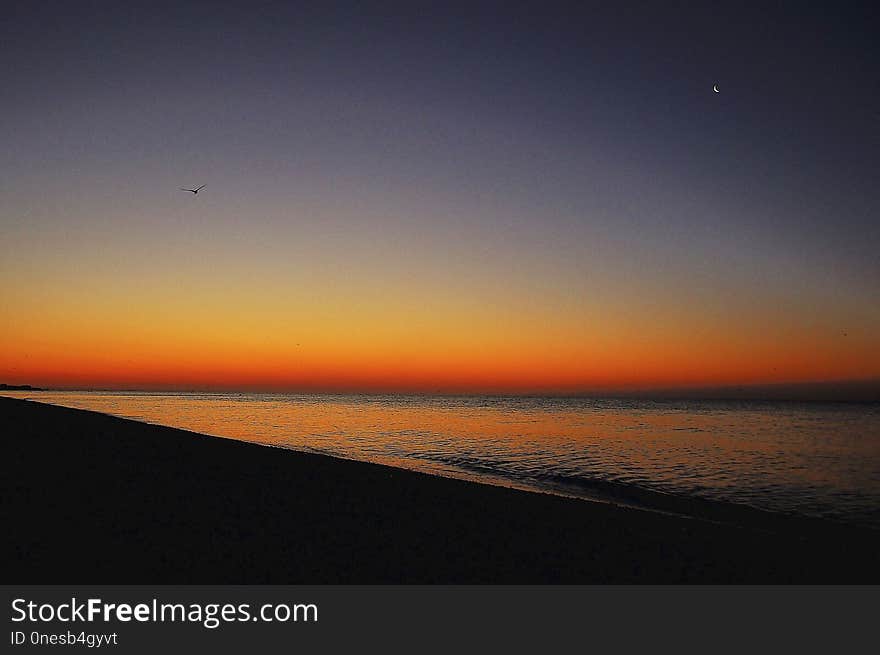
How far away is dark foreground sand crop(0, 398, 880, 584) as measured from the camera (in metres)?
7.15

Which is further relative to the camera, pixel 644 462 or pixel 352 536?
pixel 644 462

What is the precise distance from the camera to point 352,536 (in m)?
8.88

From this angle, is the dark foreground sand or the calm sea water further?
the calm sea water

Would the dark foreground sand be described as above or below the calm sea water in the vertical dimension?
above

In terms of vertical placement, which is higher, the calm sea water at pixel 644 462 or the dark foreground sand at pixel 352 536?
the dark foreground sand at pixel 352 536

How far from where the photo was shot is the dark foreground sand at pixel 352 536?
715 cm

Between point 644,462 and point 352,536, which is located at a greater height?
point 352,536

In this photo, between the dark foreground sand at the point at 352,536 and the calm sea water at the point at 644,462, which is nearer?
the dark foreground sand at the point at 352,536
